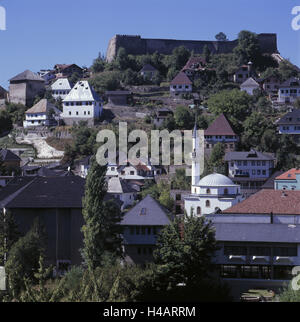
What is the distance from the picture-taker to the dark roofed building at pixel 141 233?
3194cm

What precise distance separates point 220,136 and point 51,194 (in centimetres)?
2835

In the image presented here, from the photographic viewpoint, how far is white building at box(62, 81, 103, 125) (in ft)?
222

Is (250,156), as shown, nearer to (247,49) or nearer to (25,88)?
(25,88)

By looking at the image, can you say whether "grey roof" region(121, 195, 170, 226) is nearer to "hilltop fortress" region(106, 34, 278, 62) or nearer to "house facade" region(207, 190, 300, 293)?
"house facade" region(207, 190, 300, 293)

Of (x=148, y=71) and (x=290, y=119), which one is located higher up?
(x=148, y=71)

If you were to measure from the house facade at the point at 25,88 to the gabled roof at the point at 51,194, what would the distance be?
4136 centimetres

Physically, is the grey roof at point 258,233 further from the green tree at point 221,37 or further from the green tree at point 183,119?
the green tree at point 221,37

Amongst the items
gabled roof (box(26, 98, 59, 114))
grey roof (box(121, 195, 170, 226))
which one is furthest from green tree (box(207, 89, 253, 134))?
grey roof (box(121, 195, 170, 226))

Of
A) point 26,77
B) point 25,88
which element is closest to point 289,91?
point 25,88

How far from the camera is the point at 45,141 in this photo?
2564 inches

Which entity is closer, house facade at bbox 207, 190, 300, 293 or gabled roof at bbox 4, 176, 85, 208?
house facade at bbox 207, 190, 300, 293

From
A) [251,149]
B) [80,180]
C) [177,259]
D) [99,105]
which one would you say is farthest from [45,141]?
[177,259]

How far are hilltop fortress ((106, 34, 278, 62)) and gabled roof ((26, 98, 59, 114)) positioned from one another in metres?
22.5

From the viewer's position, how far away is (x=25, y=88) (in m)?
75.5
